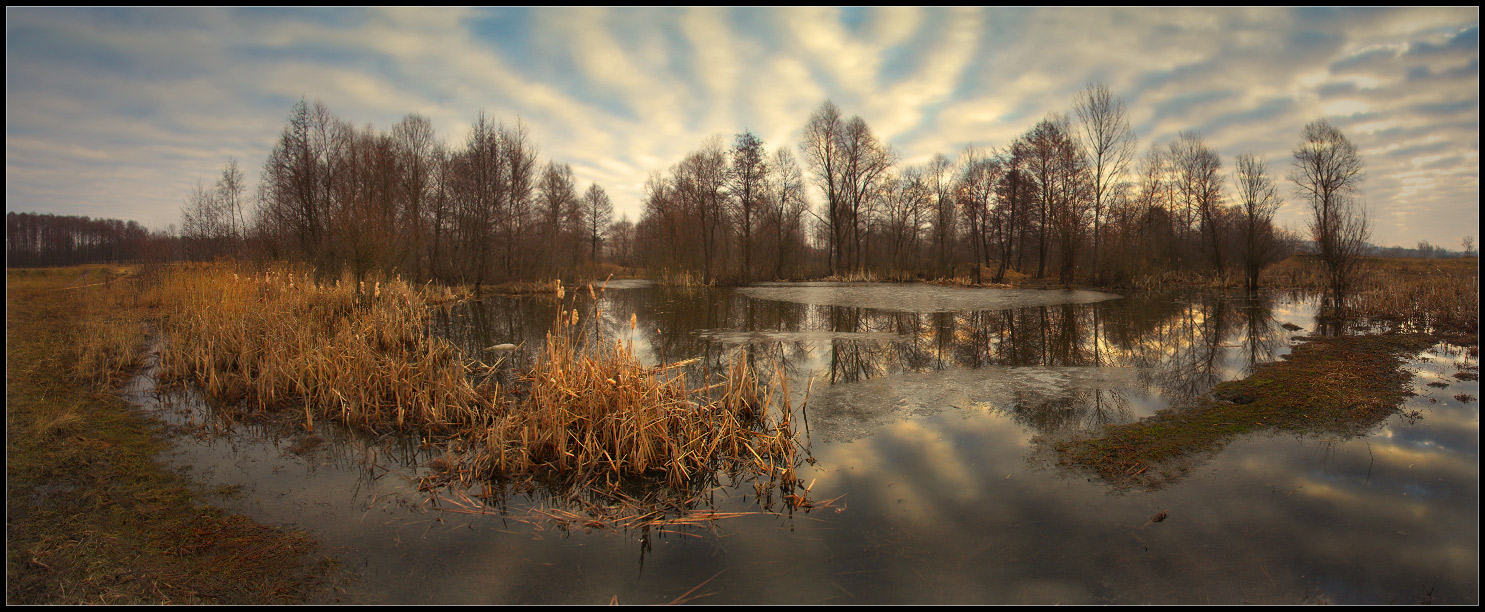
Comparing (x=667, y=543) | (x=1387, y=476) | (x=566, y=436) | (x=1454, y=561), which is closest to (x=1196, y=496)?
(x=1454, y=561)

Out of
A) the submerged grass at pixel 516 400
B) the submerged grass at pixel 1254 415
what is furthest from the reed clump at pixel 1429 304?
the submerged grass at pixel 516 400

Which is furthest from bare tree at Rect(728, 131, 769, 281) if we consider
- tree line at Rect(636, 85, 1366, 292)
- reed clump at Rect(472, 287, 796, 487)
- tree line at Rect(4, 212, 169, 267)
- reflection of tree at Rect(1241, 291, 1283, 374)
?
tree line at Rect(4, 212, 169, 267)

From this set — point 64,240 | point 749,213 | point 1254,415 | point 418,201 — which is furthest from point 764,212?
point 64,240

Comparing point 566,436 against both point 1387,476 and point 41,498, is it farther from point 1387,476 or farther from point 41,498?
point 1387,476

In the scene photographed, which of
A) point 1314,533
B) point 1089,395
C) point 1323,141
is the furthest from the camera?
point 1323,141

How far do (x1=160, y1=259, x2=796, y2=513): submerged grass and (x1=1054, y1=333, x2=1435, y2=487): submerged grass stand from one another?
7.82ft

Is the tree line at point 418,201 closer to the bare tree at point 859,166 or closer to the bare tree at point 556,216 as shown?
the bare tree at point 556,216

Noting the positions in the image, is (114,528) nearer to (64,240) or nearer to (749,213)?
(749,213)

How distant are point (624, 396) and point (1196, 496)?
3.75 metres

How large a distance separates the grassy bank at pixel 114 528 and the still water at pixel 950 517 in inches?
8.9

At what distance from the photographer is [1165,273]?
24.9 meters

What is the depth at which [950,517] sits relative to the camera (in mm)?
3303

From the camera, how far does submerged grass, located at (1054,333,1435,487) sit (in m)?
4.05

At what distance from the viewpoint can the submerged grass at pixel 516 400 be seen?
3971mm
